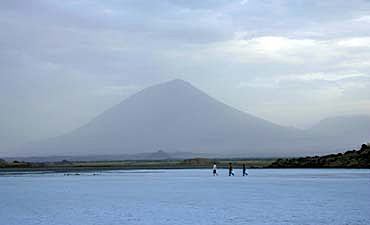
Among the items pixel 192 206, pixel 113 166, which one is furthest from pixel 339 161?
pixel 192 206

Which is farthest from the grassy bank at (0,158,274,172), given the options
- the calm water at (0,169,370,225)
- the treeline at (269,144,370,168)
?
the calm water at (0,169,370,225)

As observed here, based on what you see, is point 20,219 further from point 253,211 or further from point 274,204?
point 274,204

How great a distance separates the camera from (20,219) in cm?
2550

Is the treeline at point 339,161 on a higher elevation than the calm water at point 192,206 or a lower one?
higher

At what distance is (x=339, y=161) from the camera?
79.4 meters

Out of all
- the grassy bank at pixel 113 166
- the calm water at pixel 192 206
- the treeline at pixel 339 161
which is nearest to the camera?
the calm water at pixel 192 206

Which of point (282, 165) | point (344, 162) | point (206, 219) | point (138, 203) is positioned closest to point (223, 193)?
point (138, 203)

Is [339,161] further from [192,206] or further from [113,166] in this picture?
[192,206]

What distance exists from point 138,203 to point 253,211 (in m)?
6.92

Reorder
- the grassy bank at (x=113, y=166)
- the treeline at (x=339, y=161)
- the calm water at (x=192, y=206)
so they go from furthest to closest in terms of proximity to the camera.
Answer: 1. the grassy bank at (x=113, y=166)
2. the treeline at (x=339, y=161)
3. the calm water at (x=192, y=206)

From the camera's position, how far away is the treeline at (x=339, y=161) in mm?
75125

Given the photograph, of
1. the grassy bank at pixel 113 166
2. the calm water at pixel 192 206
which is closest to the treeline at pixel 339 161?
the grassy bank at pixel 113 166

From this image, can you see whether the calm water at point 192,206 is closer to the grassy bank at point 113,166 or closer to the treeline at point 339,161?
the treeline at point 339,161

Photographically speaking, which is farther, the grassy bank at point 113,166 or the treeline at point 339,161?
the grassy bank at point 113,166
